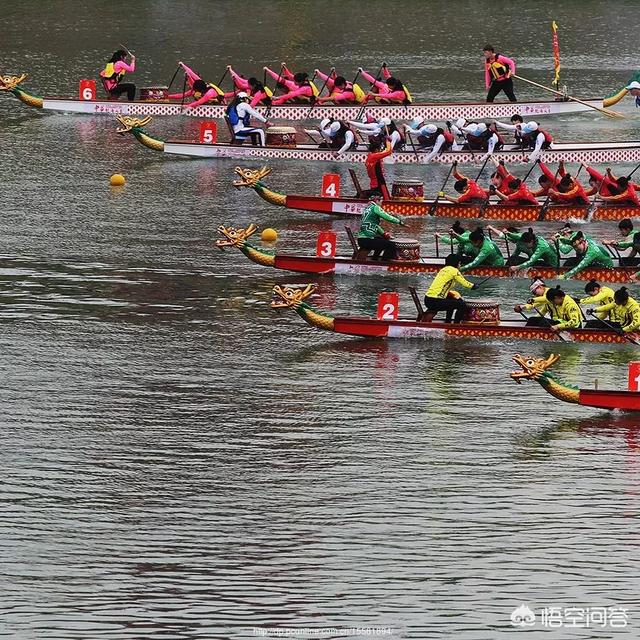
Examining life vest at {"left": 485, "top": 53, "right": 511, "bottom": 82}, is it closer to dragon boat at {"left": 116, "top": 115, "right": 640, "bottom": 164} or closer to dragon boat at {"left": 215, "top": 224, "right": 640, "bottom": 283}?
dragon boat at {"left": 116, "top": 115, "right": 640, "bottom": 164}

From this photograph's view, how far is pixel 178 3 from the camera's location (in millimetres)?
64438

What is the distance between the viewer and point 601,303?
29.4 meters

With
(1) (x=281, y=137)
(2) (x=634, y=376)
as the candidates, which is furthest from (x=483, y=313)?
(1) (x=281, y=137)

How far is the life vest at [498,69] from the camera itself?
151 ft

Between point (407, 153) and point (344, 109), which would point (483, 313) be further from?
point (344, 109)

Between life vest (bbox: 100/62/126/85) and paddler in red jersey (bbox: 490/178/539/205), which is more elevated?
life vest (bbox: 100/62/126/85)

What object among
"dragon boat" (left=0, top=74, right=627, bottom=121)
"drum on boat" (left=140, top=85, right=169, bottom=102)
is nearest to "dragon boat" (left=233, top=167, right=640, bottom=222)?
"dragon boat" (left=0, top=74, right=627, bottom=121)

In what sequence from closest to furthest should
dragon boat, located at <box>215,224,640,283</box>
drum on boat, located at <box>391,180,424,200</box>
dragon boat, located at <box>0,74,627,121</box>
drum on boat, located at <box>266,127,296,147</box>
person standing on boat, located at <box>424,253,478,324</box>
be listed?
person standing on boat, located at <box>424,253,478,324</box> → dragon boat, located at <box>215,224,640,283</box> → drum on boat, located at <box>391,180,424,200</box> → drum on boat, located at <box>266,127,296,147</box> → dragon boat, located at <box>0,74,627,121</box>

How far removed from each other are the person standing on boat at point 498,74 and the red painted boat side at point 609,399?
21196 mm

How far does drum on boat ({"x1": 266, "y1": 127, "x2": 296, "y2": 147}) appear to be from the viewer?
42062mm

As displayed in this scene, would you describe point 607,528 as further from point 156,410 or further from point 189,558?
point 156,410

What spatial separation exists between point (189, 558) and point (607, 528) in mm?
5932

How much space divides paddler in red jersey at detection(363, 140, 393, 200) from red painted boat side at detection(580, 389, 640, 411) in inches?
471

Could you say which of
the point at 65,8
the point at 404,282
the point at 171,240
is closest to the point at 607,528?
the point at 404,282
